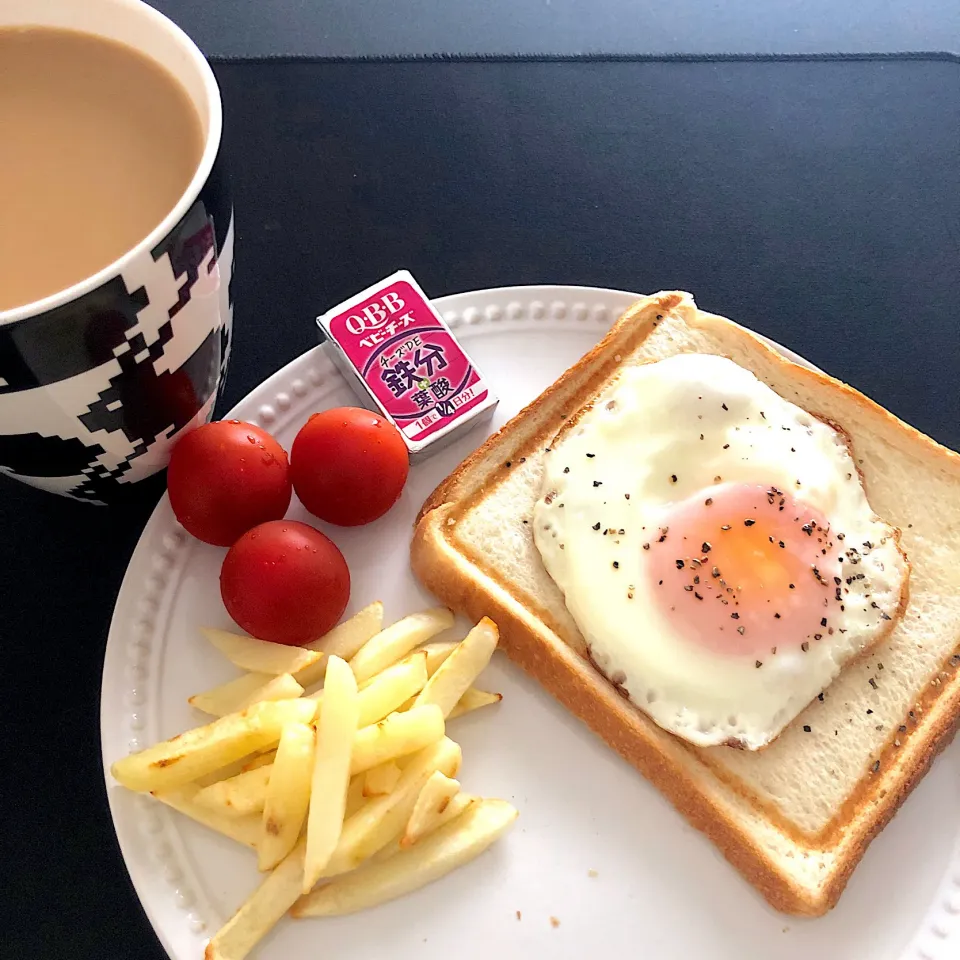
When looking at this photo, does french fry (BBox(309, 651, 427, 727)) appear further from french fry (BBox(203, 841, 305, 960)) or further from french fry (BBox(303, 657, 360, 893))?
french fry (BBox(203, 841, 305, 960))

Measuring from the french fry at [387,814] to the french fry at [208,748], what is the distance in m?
0.22

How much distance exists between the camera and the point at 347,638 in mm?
2057

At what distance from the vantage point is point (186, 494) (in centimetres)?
202

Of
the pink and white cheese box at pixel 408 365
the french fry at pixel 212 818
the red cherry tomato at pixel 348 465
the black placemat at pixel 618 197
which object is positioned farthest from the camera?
the black placemat at pixel 618 197

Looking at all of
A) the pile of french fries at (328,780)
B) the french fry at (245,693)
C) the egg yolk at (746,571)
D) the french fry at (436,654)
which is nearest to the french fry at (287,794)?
the pile of french fries at (328,780)

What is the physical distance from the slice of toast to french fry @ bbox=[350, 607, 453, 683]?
0.10 m

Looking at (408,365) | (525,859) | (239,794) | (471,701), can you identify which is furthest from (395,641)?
(408,365)

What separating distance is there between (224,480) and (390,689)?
569 mm

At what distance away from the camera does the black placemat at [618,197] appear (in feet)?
8.59

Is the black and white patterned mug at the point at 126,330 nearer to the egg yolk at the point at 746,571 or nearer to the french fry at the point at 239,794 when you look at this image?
the french fry at the point at 239,794

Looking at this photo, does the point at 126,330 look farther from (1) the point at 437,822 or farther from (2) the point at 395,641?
(1) the point at 437,822

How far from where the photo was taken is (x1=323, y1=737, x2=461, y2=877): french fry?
1819mm

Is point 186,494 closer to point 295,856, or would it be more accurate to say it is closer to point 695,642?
point 295,856

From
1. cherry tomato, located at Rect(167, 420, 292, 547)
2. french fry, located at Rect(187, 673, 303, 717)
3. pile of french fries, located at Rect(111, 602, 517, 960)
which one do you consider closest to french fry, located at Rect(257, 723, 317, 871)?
pile of french fries, located at Rect(111, 602, 517, 960)
